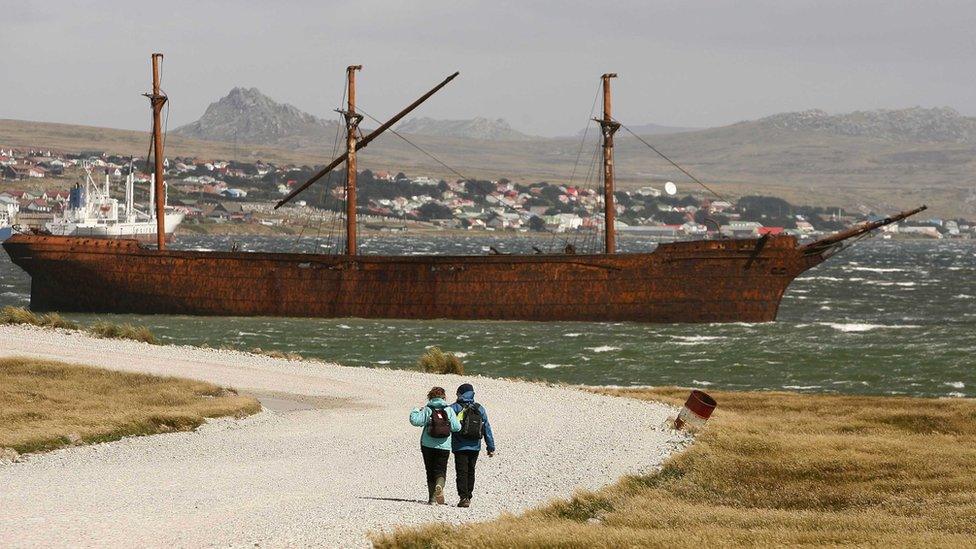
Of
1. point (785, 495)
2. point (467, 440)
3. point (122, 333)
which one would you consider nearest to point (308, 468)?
point (467, 440)

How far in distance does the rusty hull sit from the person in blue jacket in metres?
46.7

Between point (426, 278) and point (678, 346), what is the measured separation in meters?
16.7

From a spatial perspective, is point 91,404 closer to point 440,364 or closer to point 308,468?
point 308,468

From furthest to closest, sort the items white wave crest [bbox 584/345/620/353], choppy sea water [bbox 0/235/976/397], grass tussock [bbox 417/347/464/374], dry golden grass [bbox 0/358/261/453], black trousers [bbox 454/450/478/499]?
white wave crest [bbox 584/345/620/353], choppy sea water [bbox 0/235/976/397], grass tussock [bbox 417/347/464/374], dry golden grass [bbox 0/358/261/453], black trousers [bbox 454/450/478/499]

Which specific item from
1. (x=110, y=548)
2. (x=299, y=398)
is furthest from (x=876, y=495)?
(x=299, y=398)

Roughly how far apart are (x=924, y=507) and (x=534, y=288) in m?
46.1

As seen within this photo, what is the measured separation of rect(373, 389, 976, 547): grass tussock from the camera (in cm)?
1719

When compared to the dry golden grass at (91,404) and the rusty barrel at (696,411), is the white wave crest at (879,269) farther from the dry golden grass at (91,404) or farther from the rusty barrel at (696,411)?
the rusty barrel at (696,411)

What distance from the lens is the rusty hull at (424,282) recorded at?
216 feet

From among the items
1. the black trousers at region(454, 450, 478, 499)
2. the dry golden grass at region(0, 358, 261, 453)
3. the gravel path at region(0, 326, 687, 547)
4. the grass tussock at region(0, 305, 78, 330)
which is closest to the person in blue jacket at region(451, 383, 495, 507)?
the black trousers at region(454, 450, 478, 499)

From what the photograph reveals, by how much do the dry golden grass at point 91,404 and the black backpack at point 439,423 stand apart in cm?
885

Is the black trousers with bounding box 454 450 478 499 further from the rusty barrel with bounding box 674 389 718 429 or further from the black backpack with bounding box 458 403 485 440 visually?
the rusty barrel with bounding box 674 389 718 429

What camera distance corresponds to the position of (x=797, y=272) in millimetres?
66188

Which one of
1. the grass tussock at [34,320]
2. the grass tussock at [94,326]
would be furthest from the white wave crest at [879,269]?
the grass tussock at [34,320]
